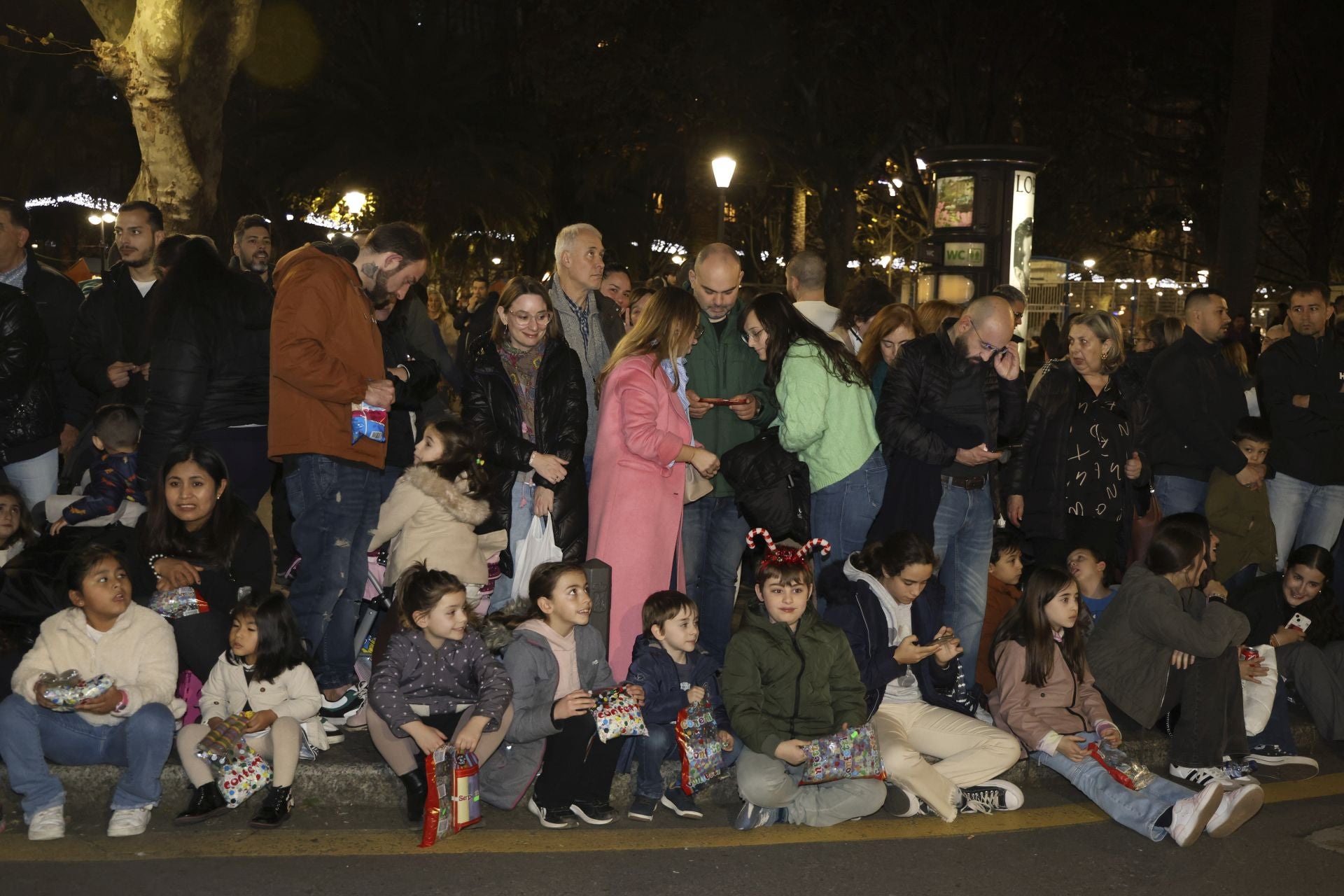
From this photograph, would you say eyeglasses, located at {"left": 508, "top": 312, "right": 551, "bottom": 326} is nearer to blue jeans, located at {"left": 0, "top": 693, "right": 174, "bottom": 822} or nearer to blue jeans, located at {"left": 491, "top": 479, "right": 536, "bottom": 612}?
blue jeans, located at {"left": 491, "top": 479, "right": 536, "bottom": 612}

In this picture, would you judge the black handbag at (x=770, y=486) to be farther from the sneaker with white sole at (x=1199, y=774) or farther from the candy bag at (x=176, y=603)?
the candy bag at (x=176, y=603)

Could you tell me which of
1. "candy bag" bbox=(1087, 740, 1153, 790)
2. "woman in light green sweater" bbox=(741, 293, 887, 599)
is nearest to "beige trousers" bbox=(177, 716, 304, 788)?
"woman in light green sweater" bbox=(741, 293, 887, 599)

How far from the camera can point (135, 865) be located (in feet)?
14.7

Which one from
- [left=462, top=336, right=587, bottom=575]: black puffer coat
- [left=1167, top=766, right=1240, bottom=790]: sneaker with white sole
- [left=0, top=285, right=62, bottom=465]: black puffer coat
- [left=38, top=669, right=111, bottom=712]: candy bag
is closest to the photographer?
[left=38, top=669, right=111, bottom=712]: candy bag

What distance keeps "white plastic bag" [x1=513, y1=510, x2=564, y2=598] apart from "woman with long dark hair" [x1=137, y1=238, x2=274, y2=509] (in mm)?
1317

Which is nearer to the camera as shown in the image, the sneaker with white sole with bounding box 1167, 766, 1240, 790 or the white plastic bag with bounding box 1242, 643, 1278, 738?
the sneaker with white sole with bounding box 1167, 766, 1240, 790

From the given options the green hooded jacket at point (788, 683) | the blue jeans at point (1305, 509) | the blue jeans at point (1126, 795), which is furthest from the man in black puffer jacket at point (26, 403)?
the blue jeans at point (1305, 509)

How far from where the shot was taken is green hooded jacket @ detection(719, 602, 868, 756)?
17.1 feet

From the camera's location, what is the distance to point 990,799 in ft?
17.6

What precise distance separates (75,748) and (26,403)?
2190mm

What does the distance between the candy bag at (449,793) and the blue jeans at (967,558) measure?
2.58 metres

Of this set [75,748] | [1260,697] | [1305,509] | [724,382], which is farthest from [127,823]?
[1305,509]

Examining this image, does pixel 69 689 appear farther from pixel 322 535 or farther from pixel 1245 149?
pixel 1245 149

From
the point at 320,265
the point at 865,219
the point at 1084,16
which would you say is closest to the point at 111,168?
the point at 865,219
